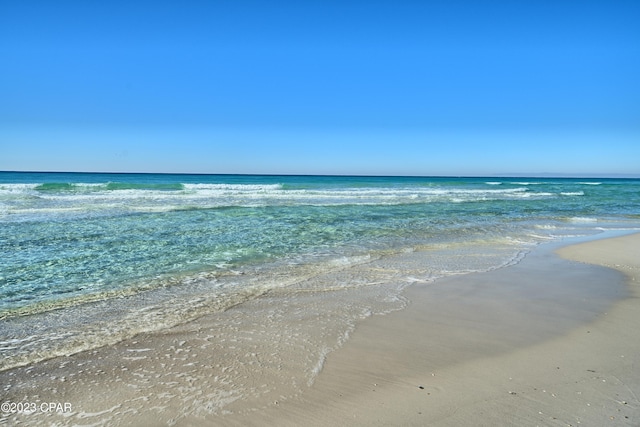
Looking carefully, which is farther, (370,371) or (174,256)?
(174,256)

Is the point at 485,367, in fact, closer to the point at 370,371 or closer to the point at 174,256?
the point at 370,371

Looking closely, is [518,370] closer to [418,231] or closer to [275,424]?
[275,424]

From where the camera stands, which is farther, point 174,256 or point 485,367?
point 174,256

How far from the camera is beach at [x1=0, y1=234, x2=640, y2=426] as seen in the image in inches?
118

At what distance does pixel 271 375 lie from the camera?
358 centimetres

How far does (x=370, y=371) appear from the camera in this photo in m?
3.68

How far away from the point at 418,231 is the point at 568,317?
8074 mm

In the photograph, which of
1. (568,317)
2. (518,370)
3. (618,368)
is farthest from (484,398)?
(568,317)

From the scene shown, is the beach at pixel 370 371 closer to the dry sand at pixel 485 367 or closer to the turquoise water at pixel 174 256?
the dry sand at pixel 485 367

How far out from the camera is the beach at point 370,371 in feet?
9.86

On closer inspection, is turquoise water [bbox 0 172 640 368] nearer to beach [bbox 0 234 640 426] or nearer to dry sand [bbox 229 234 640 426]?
beach [bbox 0 234 640 426]

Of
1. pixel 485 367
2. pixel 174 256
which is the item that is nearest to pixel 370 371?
pixel 485 367

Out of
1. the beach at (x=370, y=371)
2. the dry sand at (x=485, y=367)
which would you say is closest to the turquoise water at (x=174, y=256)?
the beach at (x=370, y=371)

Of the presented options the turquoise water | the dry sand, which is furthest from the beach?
Answer: the turquoise water
